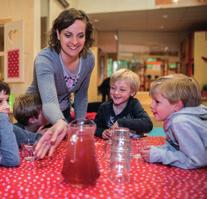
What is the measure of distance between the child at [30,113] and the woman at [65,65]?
0.07m

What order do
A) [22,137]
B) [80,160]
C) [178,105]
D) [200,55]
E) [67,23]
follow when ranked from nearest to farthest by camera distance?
[80,160] < [178,105] < [22,137] < [67,23] < [200,55]

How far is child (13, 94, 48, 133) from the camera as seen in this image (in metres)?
1.34

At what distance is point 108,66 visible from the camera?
25.7ft

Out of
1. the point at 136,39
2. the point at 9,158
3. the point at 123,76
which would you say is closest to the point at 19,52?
the point at 123,76

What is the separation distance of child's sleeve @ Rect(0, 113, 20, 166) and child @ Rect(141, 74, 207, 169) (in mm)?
382

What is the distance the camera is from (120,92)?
1.57 meters

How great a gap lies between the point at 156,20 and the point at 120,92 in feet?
14.9

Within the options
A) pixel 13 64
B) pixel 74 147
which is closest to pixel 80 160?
pixel 74 147

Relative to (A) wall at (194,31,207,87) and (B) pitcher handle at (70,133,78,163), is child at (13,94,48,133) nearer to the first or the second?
(B) pitcher handle at (70,133,78,163)

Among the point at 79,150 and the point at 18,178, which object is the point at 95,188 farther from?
the point at 18,178

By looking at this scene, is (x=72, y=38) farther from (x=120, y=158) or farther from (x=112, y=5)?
(x=112, y=5)

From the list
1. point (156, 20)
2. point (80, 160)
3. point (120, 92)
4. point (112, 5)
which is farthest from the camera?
point (156, 20)

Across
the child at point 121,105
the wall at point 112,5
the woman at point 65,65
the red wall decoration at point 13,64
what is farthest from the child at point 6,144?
the wall at point 112,5

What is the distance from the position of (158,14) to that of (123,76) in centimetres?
398
